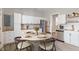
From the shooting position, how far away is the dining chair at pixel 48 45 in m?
2.48

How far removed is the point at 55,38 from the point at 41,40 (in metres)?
0.30

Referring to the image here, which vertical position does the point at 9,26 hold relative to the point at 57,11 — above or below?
below

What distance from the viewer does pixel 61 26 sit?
2.49 metres

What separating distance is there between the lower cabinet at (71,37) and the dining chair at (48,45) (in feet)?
0.93

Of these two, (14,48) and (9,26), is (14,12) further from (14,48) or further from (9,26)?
(14,48)

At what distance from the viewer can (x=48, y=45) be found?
2.52 meters

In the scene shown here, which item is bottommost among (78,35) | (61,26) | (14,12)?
(78,35)

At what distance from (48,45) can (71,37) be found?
1.68 ft

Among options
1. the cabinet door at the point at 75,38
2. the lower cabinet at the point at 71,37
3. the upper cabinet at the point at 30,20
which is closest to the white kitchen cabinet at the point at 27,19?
the upper cabinet at the point at 30,20

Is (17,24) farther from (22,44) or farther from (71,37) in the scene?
(71,37)

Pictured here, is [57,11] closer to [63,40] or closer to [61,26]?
[61,26]

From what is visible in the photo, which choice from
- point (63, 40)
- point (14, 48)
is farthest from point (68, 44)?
point (14, 48)

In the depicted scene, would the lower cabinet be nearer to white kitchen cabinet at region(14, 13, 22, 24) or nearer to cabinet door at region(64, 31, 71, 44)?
cabinet door at region(64, 31, 71, 44)

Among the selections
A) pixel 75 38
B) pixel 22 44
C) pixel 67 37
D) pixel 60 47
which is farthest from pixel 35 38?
pixel 75 38
